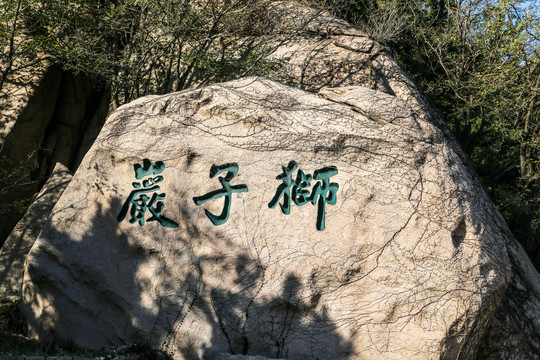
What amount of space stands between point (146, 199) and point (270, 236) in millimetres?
1505

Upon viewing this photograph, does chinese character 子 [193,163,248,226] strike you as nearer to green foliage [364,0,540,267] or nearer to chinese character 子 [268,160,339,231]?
chinese character 子 [268,160,339,231]

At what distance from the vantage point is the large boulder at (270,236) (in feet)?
16.7

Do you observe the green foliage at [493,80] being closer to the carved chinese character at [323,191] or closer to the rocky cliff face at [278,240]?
the rocky cliff face at [278,240]

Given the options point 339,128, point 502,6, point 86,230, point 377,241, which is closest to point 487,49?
point 502,6

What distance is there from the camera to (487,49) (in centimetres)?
1016

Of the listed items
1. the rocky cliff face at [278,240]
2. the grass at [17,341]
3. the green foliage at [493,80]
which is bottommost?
the grass at [17,341]

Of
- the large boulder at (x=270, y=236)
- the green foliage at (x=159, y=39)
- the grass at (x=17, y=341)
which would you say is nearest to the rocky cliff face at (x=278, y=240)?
the large boulder at (x=270, y=236)

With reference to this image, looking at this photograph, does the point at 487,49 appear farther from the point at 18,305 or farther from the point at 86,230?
the point at 18,305

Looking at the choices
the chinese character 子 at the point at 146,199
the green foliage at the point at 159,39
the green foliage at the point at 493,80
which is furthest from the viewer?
the green foliage at the point at 493,80

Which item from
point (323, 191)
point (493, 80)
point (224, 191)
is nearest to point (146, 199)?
point (224, 191)

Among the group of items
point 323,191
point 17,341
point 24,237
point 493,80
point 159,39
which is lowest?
point 17,341

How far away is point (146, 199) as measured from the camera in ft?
19.2

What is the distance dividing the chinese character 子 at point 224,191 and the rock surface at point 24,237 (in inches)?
113

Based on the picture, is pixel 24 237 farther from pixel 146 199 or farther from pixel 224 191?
pixel 224 191
